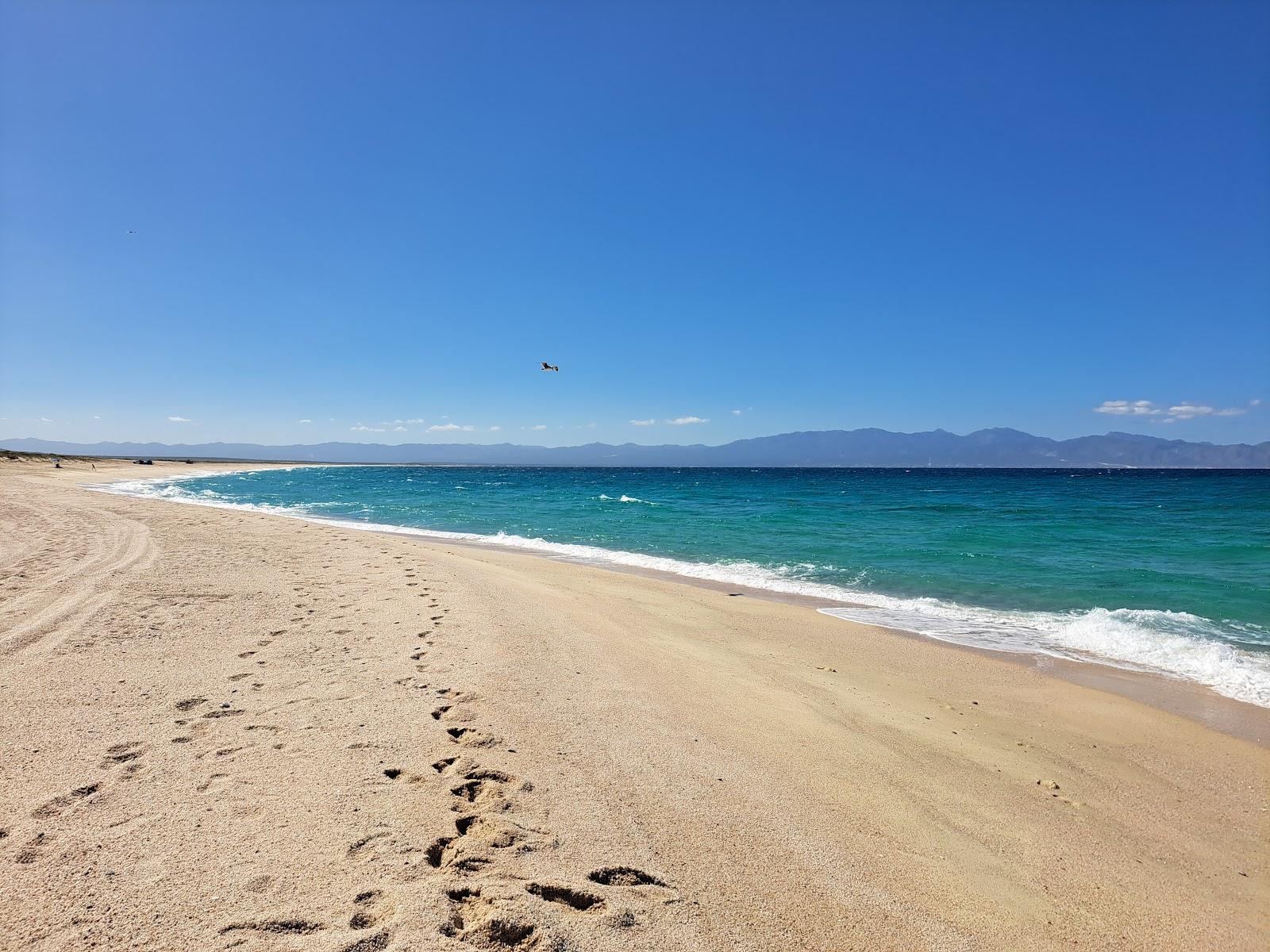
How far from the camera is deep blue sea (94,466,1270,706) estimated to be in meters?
9.54

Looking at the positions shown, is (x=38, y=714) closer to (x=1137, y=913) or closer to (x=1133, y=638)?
(x=1137, y=913)

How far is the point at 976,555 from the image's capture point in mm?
17375

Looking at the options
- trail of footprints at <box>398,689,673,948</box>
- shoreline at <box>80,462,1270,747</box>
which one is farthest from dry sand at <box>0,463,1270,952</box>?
shoreline at <box>80,462,1270,747</box>

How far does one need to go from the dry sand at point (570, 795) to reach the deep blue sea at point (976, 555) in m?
2.89

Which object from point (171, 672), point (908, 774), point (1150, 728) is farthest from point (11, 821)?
point (1150, 728)

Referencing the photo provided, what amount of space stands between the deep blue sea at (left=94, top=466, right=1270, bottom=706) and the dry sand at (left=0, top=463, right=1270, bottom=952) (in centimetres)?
289

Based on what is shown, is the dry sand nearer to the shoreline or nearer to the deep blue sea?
the shoreline

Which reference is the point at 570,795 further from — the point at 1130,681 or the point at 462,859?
the point at 1130,681

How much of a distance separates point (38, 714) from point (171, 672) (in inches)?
42.8

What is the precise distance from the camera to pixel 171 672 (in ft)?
18.1

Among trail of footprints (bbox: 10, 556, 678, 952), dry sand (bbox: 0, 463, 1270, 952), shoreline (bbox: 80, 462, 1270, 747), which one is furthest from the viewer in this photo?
shoreline (bbox: 80, 462, 1270, 747)

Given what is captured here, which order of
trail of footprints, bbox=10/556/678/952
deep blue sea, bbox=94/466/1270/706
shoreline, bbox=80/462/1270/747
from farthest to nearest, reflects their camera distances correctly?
deep blue sea, bbox=94/466/1270/706 → shoreline, bbox=80/462/1270/747 → trail of footprints, bbox=10/556/678/952

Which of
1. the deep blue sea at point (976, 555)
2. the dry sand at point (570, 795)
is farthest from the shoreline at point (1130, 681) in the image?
the dry sand at point (570, 795)

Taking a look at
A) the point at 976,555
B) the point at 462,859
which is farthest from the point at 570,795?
the point at 976,555
